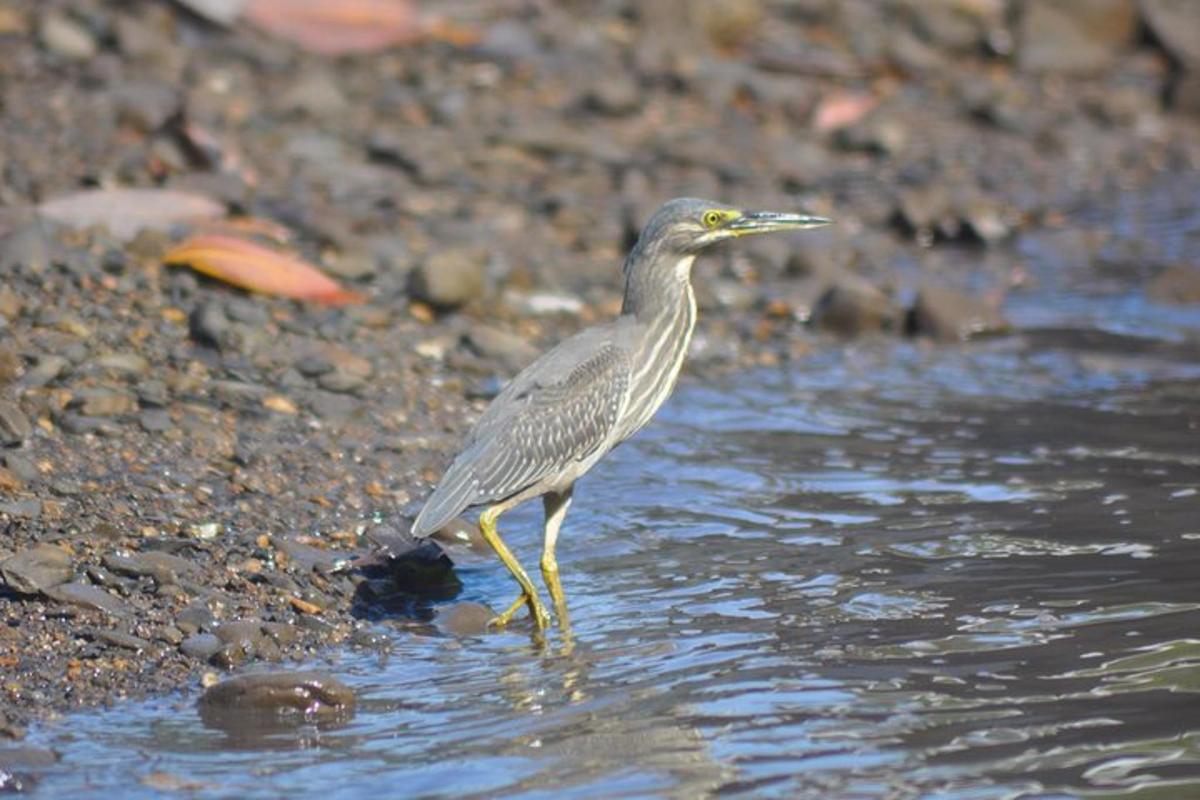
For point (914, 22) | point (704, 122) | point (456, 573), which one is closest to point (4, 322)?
point (456, 573)

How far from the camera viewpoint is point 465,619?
7.68 m

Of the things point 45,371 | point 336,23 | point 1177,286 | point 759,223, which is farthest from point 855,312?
point 336,23

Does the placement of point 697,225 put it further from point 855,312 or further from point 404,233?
point 404,233

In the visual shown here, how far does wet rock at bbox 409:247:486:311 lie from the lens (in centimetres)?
1095

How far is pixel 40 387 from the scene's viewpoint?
8.80 meters

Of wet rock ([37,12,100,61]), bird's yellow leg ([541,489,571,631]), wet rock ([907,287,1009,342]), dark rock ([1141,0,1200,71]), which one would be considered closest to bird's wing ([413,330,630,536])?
bird's yellow leg ([541,489,571,631])

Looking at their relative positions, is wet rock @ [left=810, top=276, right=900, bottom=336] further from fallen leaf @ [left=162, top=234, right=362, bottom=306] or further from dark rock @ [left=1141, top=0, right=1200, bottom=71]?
dark rock @ [left=1141, top=0, right=1200, bottom=71]

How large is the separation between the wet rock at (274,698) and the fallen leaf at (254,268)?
4.24 meters

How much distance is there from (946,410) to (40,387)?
4561mm

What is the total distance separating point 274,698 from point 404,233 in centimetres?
623

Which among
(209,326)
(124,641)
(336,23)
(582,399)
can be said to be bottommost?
(124,641)

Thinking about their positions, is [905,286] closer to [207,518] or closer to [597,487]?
[597,487]

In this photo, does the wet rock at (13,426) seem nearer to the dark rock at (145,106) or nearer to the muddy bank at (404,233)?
the muddy bank at (404,233)

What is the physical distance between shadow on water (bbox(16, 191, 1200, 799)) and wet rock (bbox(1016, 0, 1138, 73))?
6.79 meters
